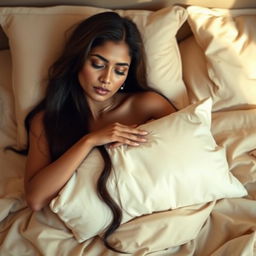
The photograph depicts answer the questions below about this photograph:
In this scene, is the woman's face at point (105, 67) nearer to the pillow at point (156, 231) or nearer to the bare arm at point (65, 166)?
the bare arm at point (65, 166)

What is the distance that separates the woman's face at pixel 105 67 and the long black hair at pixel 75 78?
0.08 feet

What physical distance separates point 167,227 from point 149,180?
0.51 feet

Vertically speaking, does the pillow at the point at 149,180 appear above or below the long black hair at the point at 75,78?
below

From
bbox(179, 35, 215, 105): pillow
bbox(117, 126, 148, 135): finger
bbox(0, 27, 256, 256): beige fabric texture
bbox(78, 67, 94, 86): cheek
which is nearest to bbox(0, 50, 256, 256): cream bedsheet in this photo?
bbox(0, 27, 256, 256): beige fabric texture

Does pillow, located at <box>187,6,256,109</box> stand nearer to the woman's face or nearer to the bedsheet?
the bedsheet

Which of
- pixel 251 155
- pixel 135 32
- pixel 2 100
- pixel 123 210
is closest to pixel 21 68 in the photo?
pixel 2 100

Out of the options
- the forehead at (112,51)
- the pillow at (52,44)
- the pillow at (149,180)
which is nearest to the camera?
the pillow at (149,180)

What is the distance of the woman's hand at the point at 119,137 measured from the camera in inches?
46.1

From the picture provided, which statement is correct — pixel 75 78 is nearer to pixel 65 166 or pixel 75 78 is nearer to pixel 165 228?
pixel 65 166

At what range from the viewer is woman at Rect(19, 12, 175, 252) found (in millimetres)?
1188

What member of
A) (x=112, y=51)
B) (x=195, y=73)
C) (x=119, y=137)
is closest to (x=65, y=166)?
(x=119, y=137)

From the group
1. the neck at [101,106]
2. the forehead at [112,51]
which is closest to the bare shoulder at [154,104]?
the neck at [101,106]

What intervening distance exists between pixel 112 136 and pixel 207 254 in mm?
480

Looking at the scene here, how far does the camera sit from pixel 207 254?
A: 1.18m
